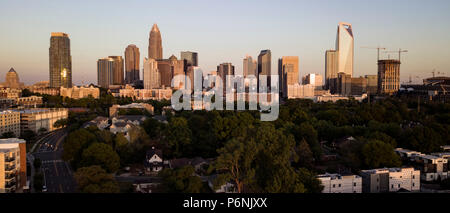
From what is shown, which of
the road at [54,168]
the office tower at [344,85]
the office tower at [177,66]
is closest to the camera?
the road at [54,168]

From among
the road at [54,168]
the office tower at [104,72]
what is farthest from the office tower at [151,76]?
the road at [54,168]

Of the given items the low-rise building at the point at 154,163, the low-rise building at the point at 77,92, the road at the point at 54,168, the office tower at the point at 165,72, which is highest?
the office tower at the point at 165,72

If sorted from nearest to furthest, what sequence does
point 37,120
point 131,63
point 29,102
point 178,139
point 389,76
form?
point 178,139 < point 37,120 < point 29,102 < point 389,76 < point 131,63

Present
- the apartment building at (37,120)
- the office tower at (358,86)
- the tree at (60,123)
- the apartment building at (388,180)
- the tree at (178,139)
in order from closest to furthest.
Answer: the apartment building at (388,180)
the tree at (178,139)
the apartment building at (37,120)
the tree at (60,123)
the office tower at (358,86)

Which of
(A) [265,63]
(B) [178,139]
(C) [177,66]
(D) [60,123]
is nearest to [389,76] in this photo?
(A) [265,63]

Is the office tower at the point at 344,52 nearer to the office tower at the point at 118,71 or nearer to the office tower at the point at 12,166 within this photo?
the office tower at the point at 118,71

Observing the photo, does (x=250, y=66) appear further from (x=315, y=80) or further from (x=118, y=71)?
(x=118, y=71)
